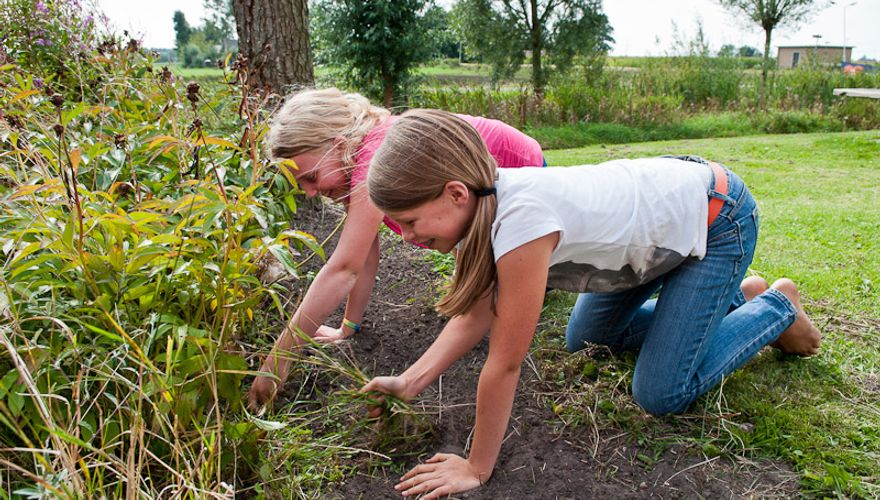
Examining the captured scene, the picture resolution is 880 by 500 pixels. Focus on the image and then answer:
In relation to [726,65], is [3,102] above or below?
below

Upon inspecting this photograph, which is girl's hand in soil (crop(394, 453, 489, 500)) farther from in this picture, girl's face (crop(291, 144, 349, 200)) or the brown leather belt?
the brown leather belt

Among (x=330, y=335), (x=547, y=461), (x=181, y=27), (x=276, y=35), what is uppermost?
(x=181, y=27)

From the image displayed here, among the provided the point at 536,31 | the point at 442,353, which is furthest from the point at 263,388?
the point at 536,31

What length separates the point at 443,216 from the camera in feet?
5.07

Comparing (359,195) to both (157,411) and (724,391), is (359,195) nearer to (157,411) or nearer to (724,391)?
(157,411)

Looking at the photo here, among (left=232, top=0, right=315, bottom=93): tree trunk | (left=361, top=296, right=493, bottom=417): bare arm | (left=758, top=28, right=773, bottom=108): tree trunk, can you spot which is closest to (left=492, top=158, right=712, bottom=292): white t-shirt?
(left=361, top=296, right=493, bottom=417): bare arm

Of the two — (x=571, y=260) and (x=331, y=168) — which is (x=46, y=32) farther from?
(x=571, y=260)

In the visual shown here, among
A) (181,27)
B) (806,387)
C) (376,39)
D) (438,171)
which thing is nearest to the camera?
(438,171)

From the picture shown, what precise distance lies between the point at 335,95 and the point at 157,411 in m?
1.27

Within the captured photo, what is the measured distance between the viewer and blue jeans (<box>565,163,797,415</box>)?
6.48 feet

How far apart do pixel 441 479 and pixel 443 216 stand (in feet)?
2.33

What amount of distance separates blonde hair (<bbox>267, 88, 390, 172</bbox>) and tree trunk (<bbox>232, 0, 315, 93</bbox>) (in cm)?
201

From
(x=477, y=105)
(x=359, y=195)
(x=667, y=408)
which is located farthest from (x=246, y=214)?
(x=477, y=105)

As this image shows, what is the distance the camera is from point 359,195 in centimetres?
196
